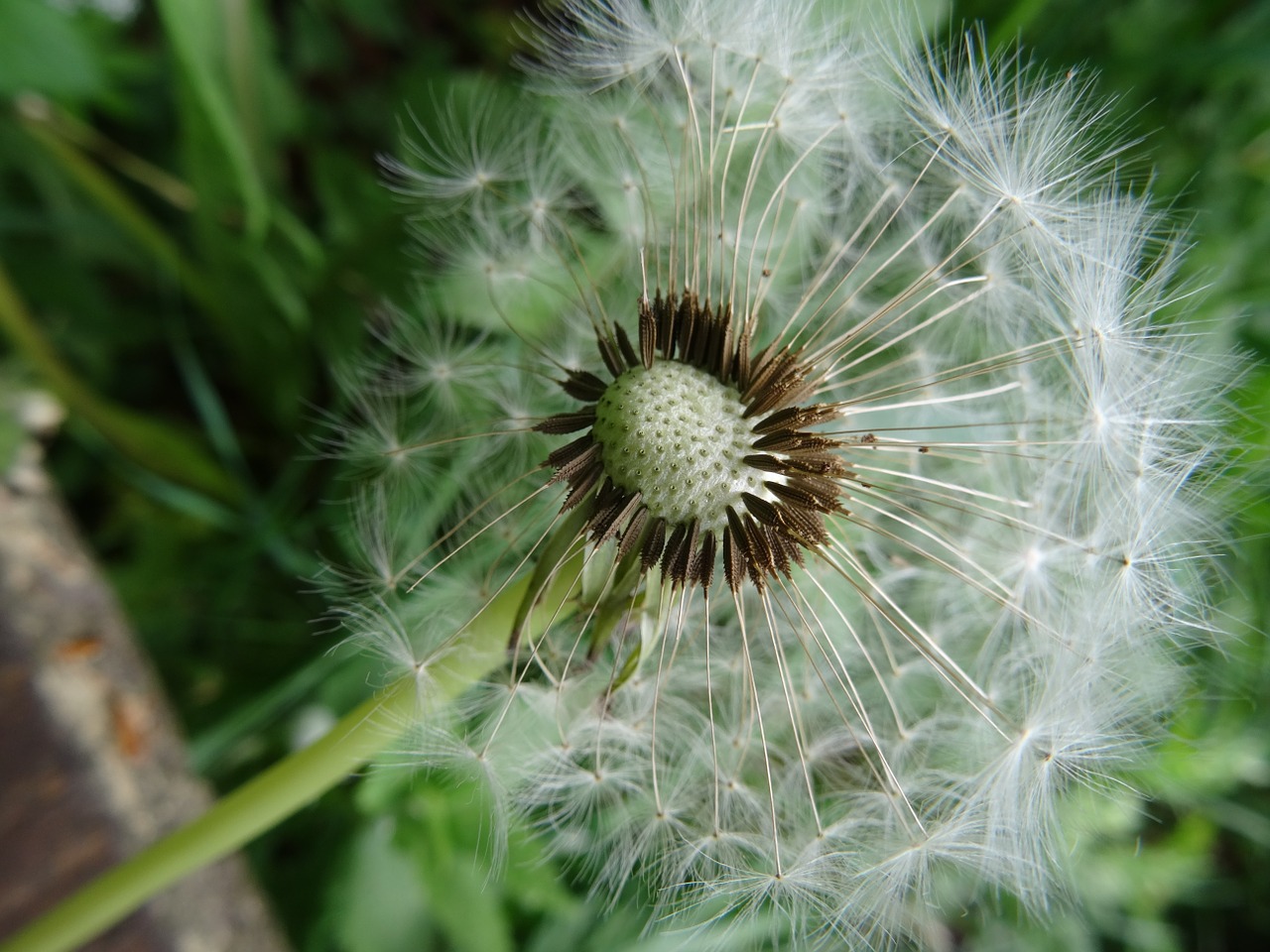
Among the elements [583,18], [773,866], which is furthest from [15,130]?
[773,866]

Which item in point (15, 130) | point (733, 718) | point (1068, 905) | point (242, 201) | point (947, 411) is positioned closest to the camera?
point (1068, 905)

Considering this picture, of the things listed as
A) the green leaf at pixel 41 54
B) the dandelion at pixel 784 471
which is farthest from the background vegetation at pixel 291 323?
the dandelion at pixel 784 471

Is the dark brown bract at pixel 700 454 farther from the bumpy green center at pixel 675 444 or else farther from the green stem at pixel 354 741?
the green stem at pixel 354 741

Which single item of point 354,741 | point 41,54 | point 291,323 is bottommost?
point 354,741

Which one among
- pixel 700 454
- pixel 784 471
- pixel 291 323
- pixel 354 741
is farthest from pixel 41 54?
pixel 784 471

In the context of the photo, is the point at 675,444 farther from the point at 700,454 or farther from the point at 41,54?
the point at 41,54

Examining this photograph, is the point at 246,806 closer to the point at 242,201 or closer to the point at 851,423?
the point at 851,423
